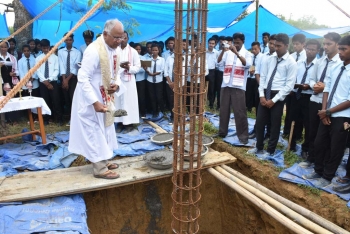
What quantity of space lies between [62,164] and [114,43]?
2.16m

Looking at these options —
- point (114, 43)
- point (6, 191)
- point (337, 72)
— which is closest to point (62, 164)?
point (6, 191)

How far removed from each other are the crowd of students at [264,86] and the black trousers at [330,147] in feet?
0.03

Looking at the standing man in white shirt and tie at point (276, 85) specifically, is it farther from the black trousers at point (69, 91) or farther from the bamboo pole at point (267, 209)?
the black trousers at point (69, 91)

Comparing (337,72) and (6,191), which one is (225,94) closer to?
(337,72)

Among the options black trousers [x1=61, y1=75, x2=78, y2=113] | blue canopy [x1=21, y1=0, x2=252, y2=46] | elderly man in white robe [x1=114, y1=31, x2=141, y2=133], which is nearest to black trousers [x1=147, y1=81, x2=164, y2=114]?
elderly man in white robe [x1=114, y1=31, x2=141, y2=133]

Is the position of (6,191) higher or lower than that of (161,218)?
higher

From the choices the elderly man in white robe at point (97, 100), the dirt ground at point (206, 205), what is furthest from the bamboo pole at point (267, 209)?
the elderly man in white robe at point (97, 100)

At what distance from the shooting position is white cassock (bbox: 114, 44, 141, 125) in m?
5.52

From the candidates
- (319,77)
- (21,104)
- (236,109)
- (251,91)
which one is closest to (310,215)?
(319,77)

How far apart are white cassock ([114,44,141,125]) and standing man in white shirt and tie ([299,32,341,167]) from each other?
315cm

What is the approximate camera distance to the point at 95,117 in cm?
349

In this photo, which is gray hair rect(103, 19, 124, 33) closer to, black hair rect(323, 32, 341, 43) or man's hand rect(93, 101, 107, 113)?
man's hand rect(93, 101, 107, 113)

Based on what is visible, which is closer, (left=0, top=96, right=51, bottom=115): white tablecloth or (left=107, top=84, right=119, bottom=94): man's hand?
(left=107, top=84, right=119, bottom=94): man's hand

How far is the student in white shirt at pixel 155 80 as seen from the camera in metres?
6.71
